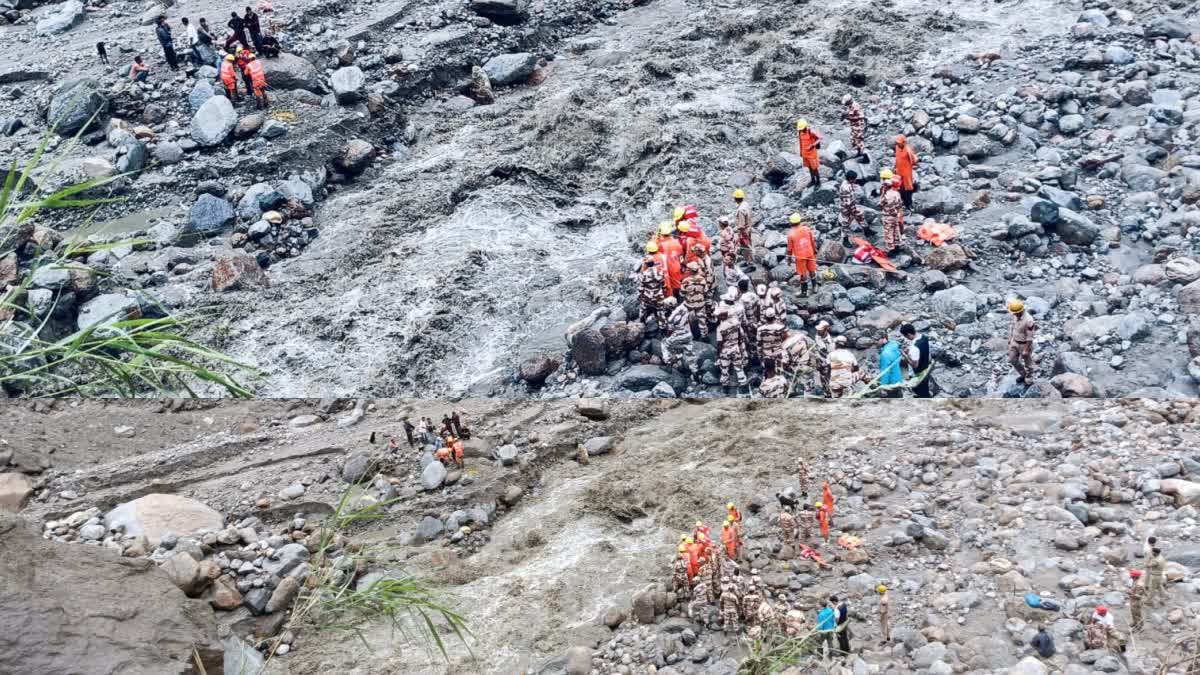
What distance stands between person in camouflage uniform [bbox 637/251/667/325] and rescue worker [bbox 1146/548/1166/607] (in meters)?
3.36

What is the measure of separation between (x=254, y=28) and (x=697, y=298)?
285 inches

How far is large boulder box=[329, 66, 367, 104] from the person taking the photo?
1132cm

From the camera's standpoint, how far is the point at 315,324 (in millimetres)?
8445

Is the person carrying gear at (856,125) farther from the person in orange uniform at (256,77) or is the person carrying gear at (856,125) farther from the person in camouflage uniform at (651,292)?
the person in orange uniform at (256,77)

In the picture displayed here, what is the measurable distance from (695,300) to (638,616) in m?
2.88

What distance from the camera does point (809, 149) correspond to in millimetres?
9266

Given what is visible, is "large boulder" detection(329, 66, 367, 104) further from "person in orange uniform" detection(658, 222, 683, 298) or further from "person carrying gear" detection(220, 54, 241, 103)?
"person in orange uniform" detection(658, 222, 683, 298)

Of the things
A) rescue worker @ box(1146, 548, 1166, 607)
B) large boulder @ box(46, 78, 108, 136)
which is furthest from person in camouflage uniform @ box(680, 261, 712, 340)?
large boulder @ box(46, 78, 108, 136)

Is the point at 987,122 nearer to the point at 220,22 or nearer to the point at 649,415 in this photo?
the point at 649,415

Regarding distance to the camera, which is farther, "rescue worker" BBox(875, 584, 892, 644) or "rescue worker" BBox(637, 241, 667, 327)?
"rescue worker" BBox(637, 241, 667, 327)

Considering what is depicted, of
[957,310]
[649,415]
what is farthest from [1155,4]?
[649,415]

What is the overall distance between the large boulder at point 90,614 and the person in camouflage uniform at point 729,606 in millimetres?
2010

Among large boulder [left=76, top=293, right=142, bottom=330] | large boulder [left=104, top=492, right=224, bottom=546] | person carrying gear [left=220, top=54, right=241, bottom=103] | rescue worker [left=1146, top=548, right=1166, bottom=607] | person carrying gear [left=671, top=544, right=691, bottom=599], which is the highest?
person carrying gear [left=220, top=54, right=241, bottom=103]

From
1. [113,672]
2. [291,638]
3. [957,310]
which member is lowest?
[957,310]
